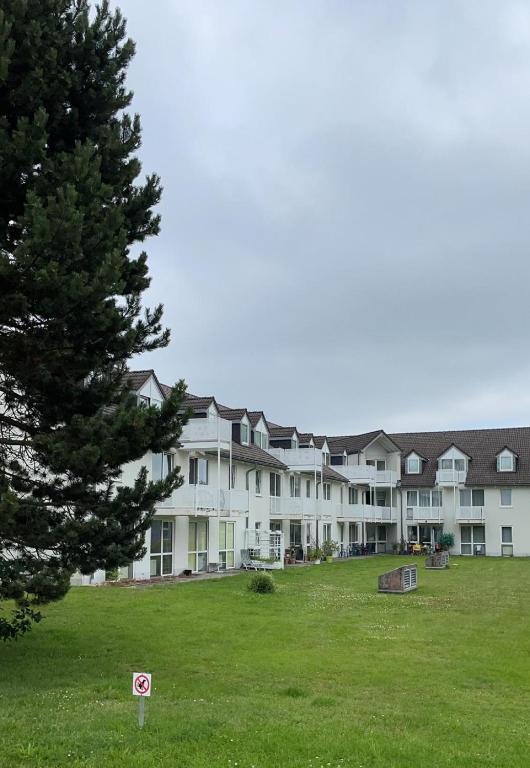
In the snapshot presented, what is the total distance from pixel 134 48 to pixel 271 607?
45.8 ft

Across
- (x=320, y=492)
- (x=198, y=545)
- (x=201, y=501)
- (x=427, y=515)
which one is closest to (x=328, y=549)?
(x=320, y=492)

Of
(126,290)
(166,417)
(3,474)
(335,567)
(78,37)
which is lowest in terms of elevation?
(335,567)

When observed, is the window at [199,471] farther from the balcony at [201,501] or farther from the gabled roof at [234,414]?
the gabled roof at [234,414]

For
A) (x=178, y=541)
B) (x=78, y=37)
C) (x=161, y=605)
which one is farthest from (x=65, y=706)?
(x=178, y=541)

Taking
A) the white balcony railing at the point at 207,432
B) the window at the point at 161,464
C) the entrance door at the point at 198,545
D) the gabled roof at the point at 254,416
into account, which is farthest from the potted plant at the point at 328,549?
the window at the point at 161,464

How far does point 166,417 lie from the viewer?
10688mm

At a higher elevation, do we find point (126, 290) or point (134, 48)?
point (134, 48)

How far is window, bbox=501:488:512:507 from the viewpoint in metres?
50.6

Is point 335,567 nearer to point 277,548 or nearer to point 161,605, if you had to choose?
point 277,548

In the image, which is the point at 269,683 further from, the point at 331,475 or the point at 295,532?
the point at 331,475

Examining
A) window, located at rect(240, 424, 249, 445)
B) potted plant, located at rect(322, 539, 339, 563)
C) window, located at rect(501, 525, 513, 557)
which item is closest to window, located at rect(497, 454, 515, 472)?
window, located at rect(501, 525, 513, 557)

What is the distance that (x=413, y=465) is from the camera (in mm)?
56750

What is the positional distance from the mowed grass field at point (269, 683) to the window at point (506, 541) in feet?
99.2

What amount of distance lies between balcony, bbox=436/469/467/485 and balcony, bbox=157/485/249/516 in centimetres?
2385
